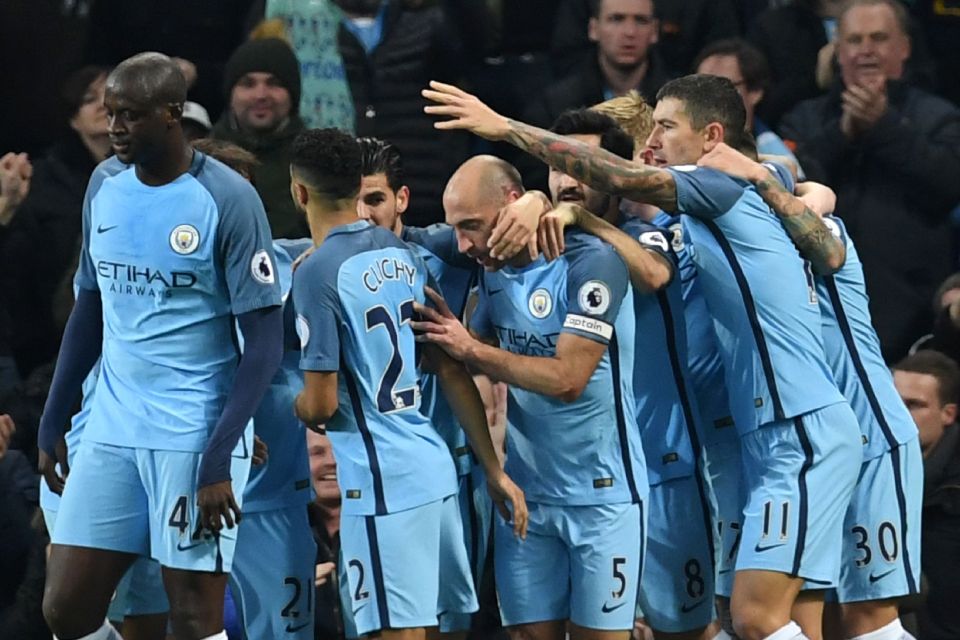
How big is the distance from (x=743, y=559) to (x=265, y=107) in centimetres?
388

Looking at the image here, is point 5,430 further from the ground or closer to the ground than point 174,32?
closer to the ground

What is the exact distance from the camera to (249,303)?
6.59m

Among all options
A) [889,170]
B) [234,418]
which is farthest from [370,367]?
[889,170]

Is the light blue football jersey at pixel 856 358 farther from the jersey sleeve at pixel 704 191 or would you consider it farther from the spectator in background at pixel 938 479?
the spectator in background at pixel 938 479

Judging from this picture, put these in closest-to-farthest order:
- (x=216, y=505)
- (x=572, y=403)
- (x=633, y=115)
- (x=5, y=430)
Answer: (x=216, y=505) < (x=572, y=403) < (x=633, y=115) < (x=5, y=430)

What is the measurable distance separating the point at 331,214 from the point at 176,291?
2.48 feet

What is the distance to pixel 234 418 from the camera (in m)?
6.52

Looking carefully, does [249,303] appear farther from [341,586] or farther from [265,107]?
[265,107]

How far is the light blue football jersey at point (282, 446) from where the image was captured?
24.8 feet

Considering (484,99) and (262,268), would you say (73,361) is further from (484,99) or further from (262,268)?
(484,99)

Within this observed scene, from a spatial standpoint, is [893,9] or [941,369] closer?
[941,369]

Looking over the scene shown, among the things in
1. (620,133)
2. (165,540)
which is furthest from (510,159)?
(165,540)

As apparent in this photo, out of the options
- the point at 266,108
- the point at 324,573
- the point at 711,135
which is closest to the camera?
the point at 711,135

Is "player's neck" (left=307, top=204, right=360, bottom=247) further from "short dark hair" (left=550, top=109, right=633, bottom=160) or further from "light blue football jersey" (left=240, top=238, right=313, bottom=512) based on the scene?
"short dark hair" (left=550, top=109, right=633, bottom=160)
